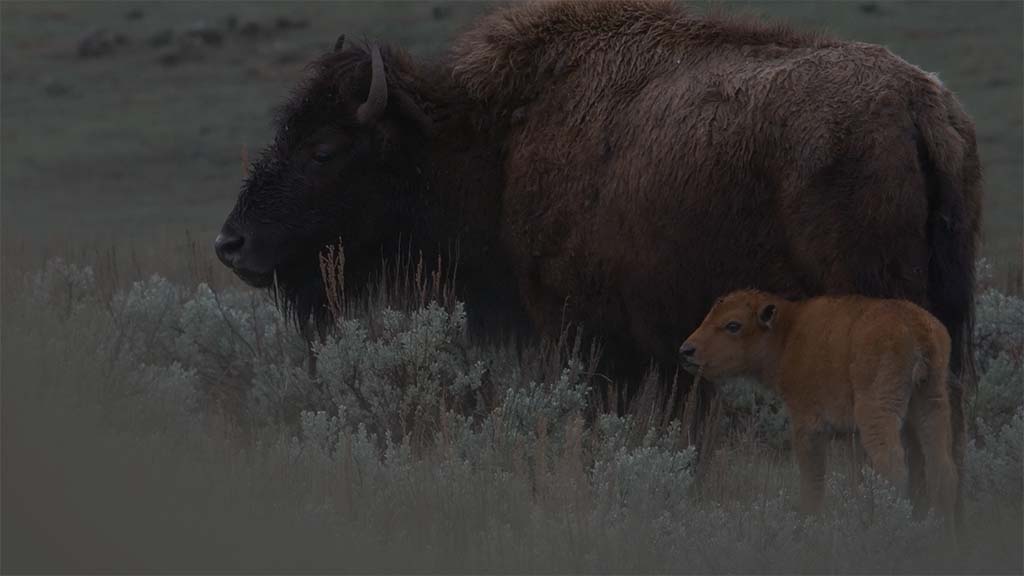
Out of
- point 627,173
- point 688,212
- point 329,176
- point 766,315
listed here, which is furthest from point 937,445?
point 329,176

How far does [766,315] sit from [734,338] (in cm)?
16

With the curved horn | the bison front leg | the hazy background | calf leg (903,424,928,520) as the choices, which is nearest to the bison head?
the curved horn

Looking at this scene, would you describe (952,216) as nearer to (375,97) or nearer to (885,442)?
(885,442)

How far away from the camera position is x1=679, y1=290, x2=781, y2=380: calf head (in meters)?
6.27

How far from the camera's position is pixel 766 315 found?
6254 millimetres

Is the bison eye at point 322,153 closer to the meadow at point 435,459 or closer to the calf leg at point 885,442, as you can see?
the meadow at point 435,459

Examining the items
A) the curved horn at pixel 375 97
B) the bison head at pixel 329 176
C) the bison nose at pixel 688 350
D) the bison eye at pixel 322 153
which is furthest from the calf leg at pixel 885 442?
the bison eye at pixel 322 153

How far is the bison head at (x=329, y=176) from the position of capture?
7695mm

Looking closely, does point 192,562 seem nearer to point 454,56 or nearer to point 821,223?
point 821,223

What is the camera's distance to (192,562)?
4.39 metres

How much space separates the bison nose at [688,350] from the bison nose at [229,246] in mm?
2333

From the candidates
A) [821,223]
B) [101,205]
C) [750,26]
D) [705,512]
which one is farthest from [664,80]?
[101,205]

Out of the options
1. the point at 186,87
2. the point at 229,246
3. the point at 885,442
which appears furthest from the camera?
the point at 186,87

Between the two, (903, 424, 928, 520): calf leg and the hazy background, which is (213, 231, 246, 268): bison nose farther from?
the hazy background
